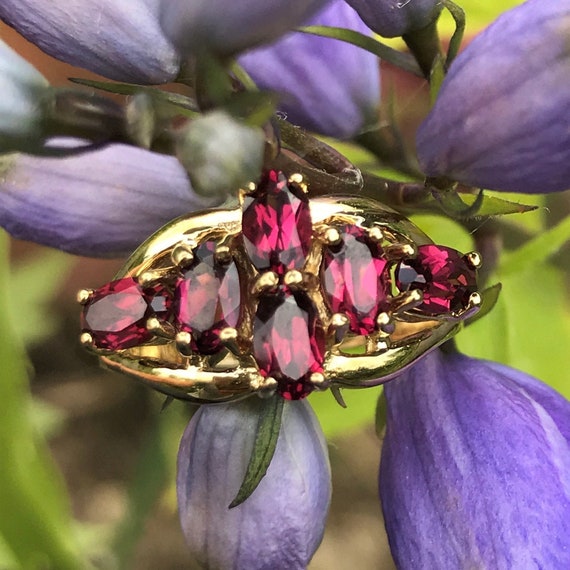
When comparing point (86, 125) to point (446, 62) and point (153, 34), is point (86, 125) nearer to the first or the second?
point (153, 34)

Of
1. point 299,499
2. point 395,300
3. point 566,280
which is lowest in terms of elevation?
point 566,280

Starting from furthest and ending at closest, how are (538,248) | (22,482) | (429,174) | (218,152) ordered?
(22,482) < (538,248) < (429,174) < (218,152)

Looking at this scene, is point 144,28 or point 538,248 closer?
point 144,28

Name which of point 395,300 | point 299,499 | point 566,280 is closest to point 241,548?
point 299,499

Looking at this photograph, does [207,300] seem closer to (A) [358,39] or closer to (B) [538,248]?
(A) [358,39]

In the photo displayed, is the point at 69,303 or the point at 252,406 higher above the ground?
the point at 252,406

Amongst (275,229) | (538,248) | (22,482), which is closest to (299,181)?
(275,229)
